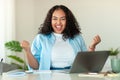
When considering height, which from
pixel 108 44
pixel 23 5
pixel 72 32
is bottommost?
pixel 108 44

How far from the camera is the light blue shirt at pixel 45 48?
6.87 ft

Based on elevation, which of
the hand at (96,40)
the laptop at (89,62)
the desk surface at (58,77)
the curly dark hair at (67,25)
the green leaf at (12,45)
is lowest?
the green leaf at (12,45)

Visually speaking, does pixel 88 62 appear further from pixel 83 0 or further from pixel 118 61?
pixel 83 0

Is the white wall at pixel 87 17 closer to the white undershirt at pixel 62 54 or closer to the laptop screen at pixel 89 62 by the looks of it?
the white undershirt at pixel 62 54

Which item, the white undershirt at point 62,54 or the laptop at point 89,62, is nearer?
the laptop at point 89,62

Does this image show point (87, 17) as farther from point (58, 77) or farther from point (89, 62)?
point (58, 77)

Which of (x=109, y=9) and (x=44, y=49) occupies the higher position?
(x=109, y=9)

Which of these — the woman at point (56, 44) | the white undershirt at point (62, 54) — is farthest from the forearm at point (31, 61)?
the white undershirt at point (62, 54)

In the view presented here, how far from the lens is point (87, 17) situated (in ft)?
13.8

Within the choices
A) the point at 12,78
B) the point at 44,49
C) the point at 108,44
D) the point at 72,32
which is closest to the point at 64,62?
the point at 44,49

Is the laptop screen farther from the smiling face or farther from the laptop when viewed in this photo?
the smiling face

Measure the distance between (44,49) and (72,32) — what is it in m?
0.33

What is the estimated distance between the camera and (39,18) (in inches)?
175

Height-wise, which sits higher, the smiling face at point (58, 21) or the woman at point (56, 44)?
the smiling face at point (58, 21)
